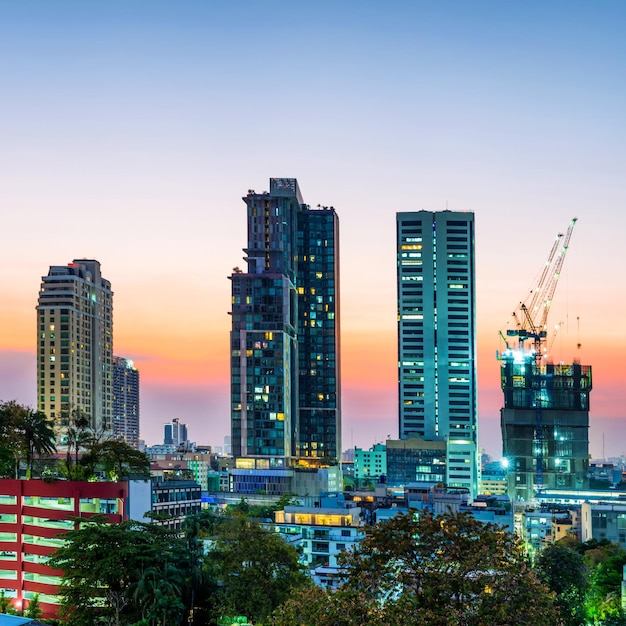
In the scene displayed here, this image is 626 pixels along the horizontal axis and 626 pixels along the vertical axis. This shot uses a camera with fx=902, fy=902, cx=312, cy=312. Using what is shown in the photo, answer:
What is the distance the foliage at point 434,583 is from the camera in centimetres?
3062

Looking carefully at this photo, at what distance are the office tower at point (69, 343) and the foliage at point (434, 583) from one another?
137 meters

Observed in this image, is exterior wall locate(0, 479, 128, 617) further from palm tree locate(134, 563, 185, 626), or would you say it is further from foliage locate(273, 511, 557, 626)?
foliage locate(273, 511, 557, 626)

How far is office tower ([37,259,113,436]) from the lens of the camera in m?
170

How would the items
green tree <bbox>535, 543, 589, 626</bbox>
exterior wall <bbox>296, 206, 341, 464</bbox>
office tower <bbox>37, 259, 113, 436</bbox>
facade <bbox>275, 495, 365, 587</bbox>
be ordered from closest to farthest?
green tree <bbox>535, 543, 589, 626</bbox>, facade <bbox>275, 495, 365, 587</bbox>, office tower <bbox>37, 259, 113, 436</bbox>, exterior wall <bbox>296, 206, 341, 464</bbox>

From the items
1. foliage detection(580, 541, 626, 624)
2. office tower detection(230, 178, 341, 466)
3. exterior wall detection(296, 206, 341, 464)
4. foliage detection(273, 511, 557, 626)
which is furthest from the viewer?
exterior wall detection(296, 206, 341, 464)

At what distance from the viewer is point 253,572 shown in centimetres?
5453

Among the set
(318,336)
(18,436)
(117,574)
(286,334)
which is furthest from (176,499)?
(318,336)

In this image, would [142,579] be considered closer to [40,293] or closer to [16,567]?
[16,567]

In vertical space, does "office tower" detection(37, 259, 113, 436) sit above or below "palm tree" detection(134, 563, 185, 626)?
above

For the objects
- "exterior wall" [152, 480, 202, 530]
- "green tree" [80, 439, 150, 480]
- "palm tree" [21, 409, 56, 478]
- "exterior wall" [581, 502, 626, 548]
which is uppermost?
"palm tree" [21, 409, 56, 478]

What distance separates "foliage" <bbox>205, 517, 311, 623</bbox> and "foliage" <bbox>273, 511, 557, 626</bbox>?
1994cm

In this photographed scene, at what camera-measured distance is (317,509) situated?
89.8 m

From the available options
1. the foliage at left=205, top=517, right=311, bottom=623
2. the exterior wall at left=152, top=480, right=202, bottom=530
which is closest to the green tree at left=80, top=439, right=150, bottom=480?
the exterior wall at left=152, top=480, right=202, bottom=530

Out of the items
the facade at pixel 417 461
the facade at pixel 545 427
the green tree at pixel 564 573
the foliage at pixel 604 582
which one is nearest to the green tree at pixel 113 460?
the green tree at pixel 564 573
